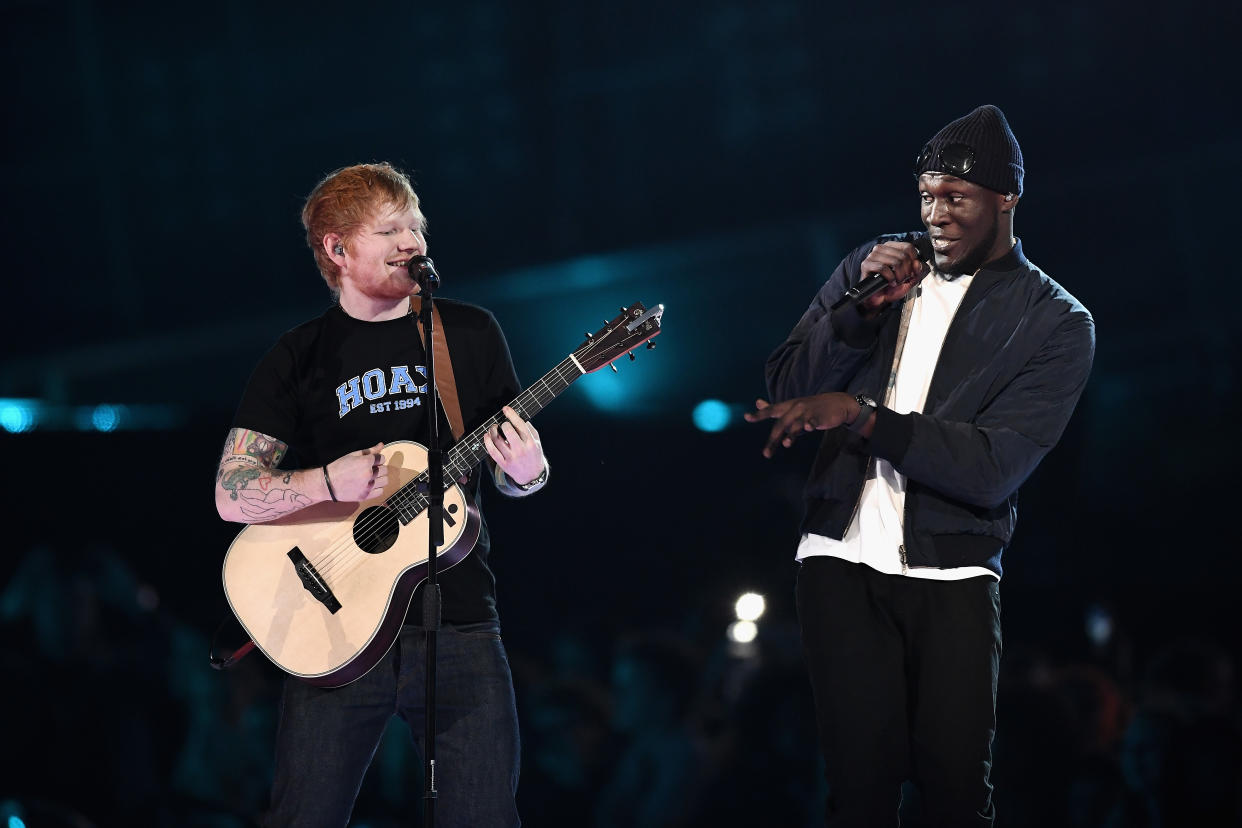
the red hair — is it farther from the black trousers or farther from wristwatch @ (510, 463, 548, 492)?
the black trousers

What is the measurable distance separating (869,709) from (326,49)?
18.3 feet

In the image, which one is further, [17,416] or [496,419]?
[17,416]

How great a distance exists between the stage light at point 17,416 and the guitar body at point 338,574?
3387 millimetres

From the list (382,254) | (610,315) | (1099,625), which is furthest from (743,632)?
(382,254)

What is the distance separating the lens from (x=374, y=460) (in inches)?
118

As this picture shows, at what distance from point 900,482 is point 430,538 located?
116 cm

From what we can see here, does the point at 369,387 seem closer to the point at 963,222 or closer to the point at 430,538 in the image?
the point at 430,538

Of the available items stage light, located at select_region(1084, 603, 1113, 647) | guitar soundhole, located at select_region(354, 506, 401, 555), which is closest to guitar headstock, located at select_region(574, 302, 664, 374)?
guitar soundhole, located at select_region(354, 506, 401, 555)

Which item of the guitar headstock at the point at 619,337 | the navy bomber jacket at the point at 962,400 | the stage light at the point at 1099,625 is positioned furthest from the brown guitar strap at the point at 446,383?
the stage light at the point at 1099,625

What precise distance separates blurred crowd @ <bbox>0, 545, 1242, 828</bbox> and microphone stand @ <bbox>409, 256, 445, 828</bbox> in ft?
10.3

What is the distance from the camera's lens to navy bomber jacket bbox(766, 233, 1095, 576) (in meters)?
2.79

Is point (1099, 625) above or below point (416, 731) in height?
below

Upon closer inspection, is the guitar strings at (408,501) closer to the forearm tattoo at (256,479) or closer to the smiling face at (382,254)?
the forearm tattoo at (256,479)

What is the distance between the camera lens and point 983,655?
2.82 meters
